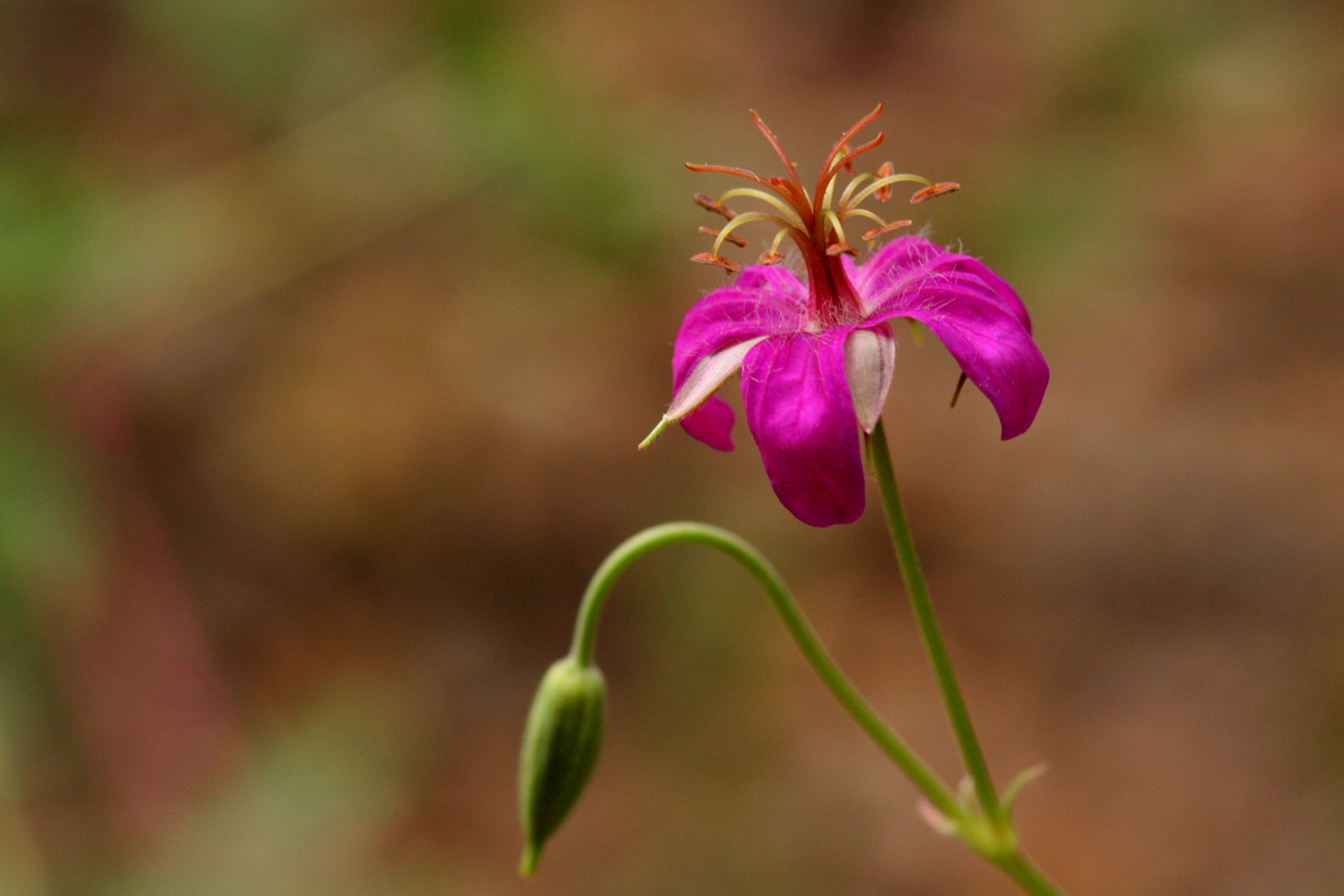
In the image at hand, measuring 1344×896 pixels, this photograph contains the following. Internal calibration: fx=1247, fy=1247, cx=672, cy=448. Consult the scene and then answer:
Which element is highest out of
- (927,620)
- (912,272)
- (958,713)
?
(912,272)

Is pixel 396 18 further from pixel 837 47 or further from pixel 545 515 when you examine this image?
pixel 837 47

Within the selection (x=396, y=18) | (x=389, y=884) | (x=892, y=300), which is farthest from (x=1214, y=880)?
(x=396, y=18)

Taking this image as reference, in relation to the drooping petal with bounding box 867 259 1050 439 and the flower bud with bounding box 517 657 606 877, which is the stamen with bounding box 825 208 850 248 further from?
the flower bud with bounding box 517 657 606 877

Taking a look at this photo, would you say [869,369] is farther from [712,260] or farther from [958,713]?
[958,713]

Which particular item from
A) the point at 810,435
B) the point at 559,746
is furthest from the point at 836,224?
the point at 559,746

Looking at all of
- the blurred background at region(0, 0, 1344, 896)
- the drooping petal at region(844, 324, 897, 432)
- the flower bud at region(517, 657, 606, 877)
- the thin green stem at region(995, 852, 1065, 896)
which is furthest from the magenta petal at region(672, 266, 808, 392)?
the blurred background at region(0, 0, 1344, 896)

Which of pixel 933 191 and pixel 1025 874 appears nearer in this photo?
pixel 933 191

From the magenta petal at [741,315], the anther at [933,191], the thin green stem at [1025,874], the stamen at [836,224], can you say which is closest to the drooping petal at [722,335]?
the magenta petal at [741,315]

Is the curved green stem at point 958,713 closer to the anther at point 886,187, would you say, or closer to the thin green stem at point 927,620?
the thin green stem at point 927,620
